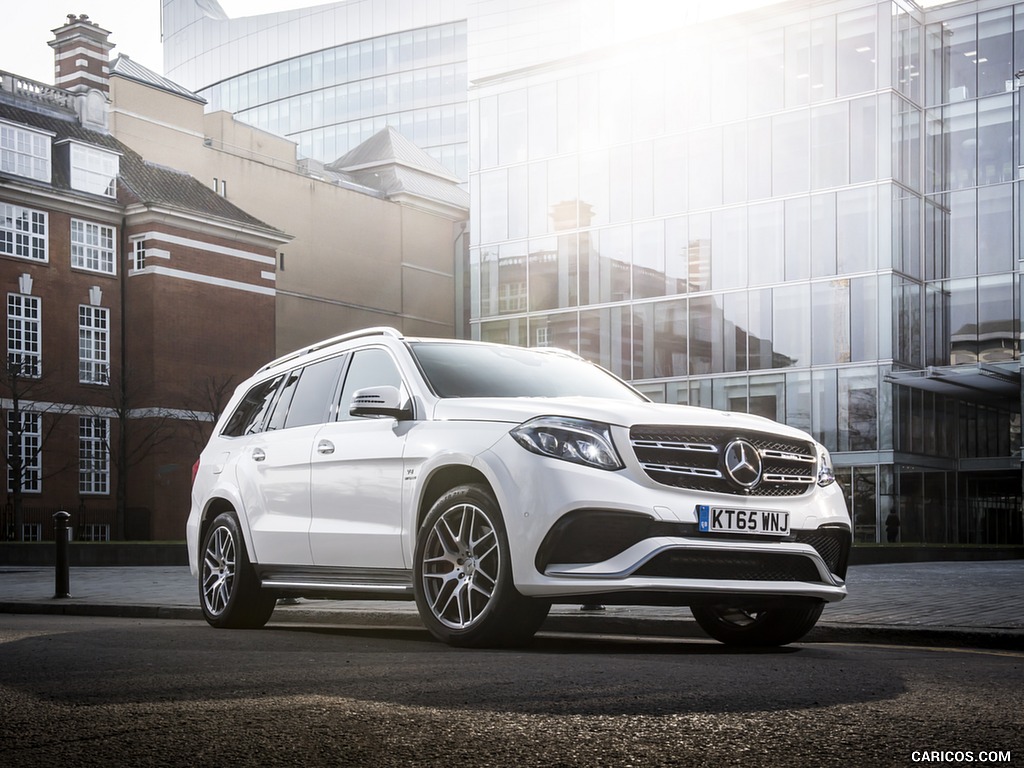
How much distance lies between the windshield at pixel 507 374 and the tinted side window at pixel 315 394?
825 mm

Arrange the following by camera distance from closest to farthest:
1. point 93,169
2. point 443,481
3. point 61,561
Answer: point 443,481
point 61,561
point 93,169

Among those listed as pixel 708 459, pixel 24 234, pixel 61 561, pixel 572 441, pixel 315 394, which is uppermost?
pixel 24 234

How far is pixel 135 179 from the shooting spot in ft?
160

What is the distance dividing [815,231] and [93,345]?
24772 millimetres

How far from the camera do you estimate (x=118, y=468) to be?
45844mm

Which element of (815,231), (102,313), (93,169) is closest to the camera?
(815,231)

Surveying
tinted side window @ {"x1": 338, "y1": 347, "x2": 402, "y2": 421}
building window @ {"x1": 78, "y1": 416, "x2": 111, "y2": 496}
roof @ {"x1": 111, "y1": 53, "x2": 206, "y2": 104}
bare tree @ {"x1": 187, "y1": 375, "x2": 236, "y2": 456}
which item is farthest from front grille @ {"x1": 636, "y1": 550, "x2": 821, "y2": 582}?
roof @ {"x1": 111, "y1": 53, "x2": 206, "y2": 104}

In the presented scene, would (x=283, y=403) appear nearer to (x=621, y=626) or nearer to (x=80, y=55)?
(x=621, y=626)

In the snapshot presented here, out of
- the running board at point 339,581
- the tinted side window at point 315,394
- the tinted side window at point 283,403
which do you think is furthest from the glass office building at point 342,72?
the running board at point 339,581

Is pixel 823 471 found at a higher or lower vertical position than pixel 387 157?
lower

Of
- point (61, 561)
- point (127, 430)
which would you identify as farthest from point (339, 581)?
point (127, 430)

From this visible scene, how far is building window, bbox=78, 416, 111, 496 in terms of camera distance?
46156mm

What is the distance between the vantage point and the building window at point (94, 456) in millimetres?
46156

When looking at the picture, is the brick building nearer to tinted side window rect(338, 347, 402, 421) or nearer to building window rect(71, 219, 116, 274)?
building window rect(71, 219, 116, 274)
